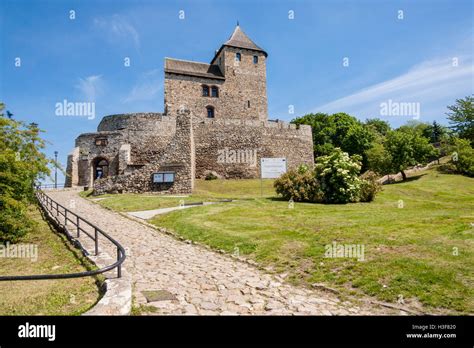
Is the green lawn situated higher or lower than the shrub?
lower

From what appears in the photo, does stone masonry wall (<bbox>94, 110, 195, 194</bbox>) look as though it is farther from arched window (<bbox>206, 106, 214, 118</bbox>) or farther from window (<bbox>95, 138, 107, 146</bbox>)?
arched window (<bbox>206, 106, 214, 118</bbox>)

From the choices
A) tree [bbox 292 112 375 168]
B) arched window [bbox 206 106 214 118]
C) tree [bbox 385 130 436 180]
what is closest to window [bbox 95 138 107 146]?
arched window [bbox 206 106 214 118]

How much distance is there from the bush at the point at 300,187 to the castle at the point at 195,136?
7.50 metres

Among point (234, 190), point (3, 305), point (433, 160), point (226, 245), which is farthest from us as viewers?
point (433, 160)

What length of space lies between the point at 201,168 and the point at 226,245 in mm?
23664

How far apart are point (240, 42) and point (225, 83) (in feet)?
22.5

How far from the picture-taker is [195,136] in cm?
3191

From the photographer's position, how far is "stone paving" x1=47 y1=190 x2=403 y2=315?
4.53 m

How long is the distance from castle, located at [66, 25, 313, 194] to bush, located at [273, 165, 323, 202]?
750cm

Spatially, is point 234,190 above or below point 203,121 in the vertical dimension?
below
